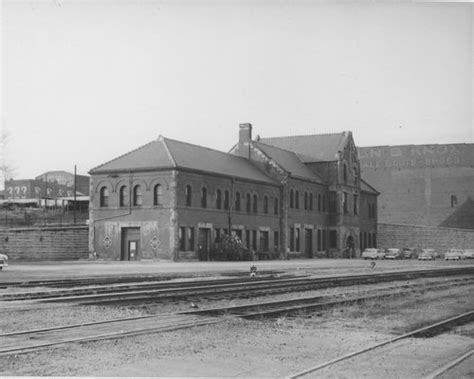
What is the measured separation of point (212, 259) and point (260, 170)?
13.1 m

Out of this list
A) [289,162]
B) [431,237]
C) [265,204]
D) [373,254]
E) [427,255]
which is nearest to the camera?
[265,204]

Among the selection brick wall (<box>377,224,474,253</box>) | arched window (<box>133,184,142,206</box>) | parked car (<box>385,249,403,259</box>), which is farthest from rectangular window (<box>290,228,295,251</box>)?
brick wall (<box>377,224,474,253</box>)

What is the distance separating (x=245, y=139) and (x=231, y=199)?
1060 cm

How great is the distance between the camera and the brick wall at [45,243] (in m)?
47.8

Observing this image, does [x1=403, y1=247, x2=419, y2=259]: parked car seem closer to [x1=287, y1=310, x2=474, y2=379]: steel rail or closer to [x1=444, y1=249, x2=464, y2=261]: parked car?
[x1=444, y1=249, x2=464, y2=261]: parked car

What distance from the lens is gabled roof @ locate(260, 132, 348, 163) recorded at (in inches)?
2628

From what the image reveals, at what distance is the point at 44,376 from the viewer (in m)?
8.14

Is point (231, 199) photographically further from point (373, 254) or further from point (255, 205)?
point (373, 254)

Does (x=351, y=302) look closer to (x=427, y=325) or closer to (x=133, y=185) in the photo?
(x=427, y=325)

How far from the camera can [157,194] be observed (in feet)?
152

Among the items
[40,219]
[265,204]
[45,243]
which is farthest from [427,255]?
[45,243]

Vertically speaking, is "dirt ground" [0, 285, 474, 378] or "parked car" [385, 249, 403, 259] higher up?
"parked car" [385, 249, 403, 259]

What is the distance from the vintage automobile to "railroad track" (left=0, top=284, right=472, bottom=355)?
2100 inches

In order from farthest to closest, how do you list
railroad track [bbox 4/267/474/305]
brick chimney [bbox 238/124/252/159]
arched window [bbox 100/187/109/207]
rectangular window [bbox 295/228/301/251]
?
brick chimney [bbox 238/124/252/159]
rectangular window [bbox 295/228/301/251]
arched window [bbox 100/187/109/207]
railroad track [bbox 4/267/474/305]
